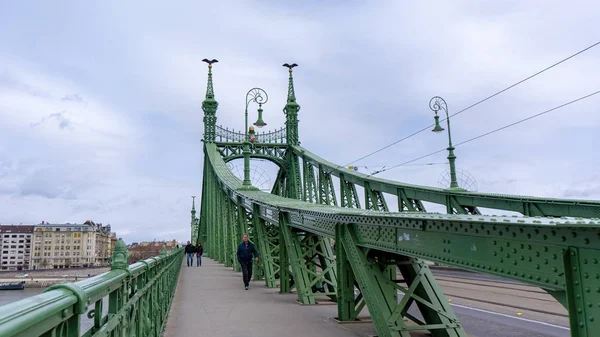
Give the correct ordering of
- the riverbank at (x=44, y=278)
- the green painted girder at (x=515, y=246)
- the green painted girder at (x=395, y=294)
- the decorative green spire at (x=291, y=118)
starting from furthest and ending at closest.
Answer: the decorative green spire at (x=291, y=118), the green painted girder at (x=395, y=294), the riverbank at (x=44, y=278), the green painted girder at (x=515, y=246)

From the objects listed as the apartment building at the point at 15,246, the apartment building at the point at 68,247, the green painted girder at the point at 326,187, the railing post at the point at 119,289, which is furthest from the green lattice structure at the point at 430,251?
the apartment building at the point at 15,246

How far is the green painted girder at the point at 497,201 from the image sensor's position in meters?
12.8

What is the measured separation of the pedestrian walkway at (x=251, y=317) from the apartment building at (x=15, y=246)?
88.5 meters

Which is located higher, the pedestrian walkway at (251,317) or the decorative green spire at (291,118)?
the decorative green spire at (291,118)

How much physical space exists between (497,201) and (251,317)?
10294 millimetres

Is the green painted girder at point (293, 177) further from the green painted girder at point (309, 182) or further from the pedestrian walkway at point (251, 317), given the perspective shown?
the pedestrian walkway at point (251, 317)

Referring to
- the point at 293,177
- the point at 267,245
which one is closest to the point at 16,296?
the point at 267,245

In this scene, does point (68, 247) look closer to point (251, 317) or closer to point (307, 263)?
point (307, 263)

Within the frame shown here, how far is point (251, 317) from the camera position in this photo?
8.78 meters

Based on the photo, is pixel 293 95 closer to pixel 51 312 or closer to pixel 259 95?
pixel 259 95

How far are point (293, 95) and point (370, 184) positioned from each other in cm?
2198

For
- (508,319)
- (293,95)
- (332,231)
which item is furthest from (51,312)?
(293,95)

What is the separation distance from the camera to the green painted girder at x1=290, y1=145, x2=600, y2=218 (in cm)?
1280

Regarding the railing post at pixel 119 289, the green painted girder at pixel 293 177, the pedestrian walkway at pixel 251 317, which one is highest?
the green painted girder at pixel 293 177
